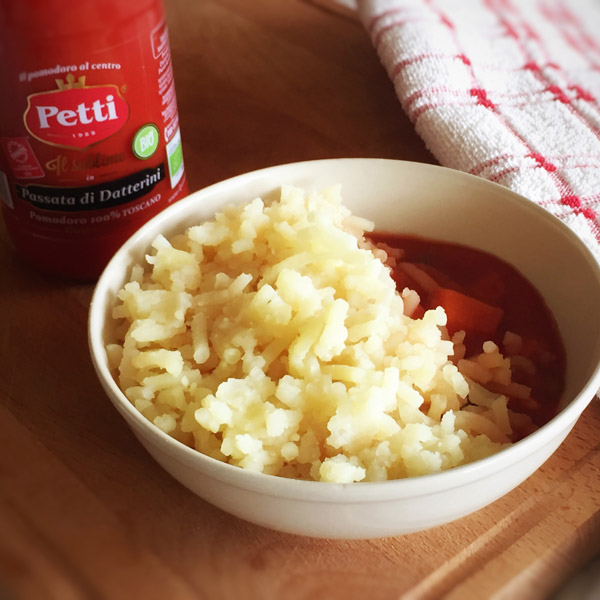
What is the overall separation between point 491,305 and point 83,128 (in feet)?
1.37

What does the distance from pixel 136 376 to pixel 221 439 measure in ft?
0.31

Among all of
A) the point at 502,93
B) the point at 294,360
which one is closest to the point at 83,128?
the point at 294,360

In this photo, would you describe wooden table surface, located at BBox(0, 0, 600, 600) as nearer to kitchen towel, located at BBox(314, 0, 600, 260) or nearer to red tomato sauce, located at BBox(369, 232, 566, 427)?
red tomato sauce, located at BBox(369, 232, 566, 427)

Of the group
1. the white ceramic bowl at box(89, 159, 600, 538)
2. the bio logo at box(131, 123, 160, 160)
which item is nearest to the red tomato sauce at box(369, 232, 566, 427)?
the white ceramic bowl at box(89, 159, 600, 538)

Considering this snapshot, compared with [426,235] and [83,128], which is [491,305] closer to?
[426,235]

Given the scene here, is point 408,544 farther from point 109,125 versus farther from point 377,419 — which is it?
point 109,125

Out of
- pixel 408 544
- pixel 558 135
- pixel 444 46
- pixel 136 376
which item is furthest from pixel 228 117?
pixel 408 544

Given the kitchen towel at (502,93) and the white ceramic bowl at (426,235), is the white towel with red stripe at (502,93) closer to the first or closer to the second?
the kitchen towel at (502,93)

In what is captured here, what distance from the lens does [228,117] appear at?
3.75ft

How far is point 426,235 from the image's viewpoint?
33.0 inches

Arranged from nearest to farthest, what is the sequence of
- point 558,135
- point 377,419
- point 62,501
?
1. point 377,419
2. point 62,501
3. point 558,135

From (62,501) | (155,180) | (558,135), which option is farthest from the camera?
(558,135)

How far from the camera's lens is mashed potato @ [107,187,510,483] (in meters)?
0.58

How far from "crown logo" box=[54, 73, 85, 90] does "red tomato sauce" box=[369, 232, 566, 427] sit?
0.32 m
